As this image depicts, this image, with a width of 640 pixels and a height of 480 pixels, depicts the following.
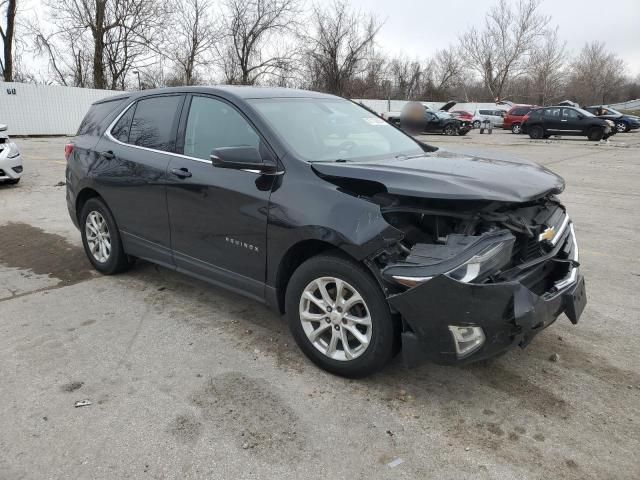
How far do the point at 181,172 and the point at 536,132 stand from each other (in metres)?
25.5

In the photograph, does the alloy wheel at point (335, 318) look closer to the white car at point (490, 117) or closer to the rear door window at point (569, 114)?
the rear door window at point (569, 114)

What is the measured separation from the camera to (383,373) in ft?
10.6

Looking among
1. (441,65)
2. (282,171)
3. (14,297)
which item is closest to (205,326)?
(282,171)

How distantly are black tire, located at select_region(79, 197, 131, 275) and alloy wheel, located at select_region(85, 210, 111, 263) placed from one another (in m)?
0.03

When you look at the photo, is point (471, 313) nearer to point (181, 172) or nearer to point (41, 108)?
point (181, 172)

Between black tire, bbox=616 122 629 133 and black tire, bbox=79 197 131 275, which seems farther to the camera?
black tire, bbox=616 122 629 133

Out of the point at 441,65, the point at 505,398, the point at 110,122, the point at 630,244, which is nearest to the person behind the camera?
the point at 505,398

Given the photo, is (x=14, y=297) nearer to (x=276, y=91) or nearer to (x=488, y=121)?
(x=276, y=91)

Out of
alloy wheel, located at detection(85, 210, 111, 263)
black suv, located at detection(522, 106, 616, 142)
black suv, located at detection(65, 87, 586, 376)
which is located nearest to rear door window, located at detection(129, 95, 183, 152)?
black suv, located at detection(65, 87, 586, 376)

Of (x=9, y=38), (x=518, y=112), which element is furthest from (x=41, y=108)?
(x=518, y=112)

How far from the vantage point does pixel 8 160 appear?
379 inches

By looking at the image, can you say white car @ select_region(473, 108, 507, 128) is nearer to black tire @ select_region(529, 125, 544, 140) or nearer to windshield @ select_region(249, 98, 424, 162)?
black tire @ select_region(529, 125, 544, 140)

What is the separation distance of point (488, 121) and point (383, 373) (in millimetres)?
32511

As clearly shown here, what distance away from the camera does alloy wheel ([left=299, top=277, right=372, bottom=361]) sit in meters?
2.99
